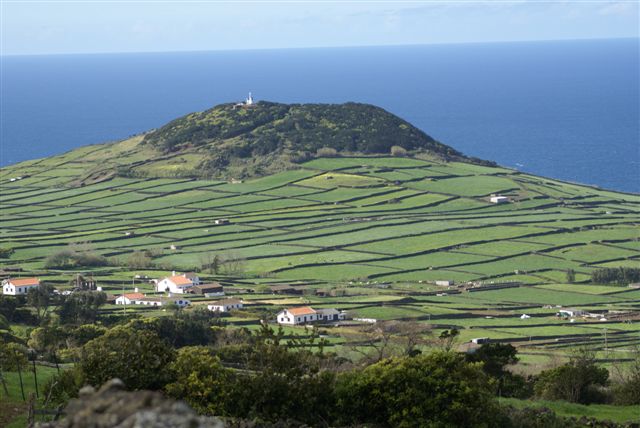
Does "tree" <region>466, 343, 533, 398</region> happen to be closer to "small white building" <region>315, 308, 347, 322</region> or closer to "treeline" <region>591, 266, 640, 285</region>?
"small white building" <region>315, 308, 347, 322</region>

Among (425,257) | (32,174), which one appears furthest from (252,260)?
(32,174)

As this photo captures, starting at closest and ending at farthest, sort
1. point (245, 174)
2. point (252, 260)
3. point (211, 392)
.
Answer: point (211, 392) < point (252, 260) < point (245, 174)

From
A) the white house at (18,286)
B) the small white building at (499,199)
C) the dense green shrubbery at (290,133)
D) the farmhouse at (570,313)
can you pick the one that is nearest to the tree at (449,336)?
the farmhouse at (570,313)

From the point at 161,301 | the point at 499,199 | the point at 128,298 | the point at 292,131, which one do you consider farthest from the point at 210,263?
the point at 292,131

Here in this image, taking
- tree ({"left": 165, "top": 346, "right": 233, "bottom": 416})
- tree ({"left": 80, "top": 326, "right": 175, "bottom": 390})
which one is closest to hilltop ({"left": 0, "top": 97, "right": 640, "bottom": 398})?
tree ({"left": 80, "top": 326, "right": 175, "bottom": 390})

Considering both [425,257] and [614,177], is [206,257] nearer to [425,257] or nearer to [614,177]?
[425,257]
